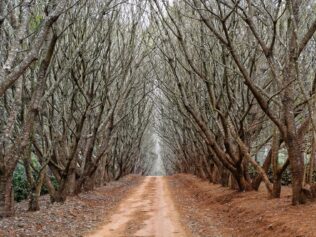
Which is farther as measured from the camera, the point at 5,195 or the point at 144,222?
the point at 144,222

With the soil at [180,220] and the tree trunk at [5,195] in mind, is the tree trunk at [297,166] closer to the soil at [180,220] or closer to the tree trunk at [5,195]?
the soil at [180,220]

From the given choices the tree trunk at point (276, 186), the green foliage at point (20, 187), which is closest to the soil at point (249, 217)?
the tree trunk at point (276, 186)

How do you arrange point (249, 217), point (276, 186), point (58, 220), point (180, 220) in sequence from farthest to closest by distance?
1. point (180, 220)
2. point (276, 186)
3. point (58, 220)
4. point (249, 217)

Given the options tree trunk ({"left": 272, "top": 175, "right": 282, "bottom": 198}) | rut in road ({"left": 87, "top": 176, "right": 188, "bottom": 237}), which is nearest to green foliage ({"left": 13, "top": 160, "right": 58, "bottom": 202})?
rut in road ({"left": 87, "top": 176, "right": 188, "bottom": 237})

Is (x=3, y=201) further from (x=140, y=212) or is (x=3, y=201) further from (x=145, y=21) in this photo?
(x=145, y=21)

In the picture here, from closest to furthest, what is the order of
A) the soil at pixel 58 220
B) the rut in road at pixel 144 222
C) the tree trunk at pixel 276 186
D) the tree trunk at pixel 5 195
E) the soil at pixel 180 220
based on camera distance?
the soil at pixel 180 220, the soil at pixel 58 220, the rut in road at pixel 144 222, the tree trunk at pixel 5 195, the tree trunk at pixel 276 186

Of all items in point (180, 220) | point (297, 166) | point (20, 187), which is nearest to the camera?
point (297, 166)

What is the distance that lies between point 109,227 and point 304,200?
17.7ft

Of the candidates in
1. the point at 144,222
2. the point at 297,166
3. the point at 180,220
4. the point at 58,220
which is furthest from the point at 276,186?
the point at 58,220

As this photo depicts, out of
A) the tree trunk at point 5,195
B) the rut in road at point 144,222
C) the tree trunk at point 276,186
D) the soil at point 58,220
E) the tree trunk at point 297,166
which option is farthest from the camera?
the tree trunk at point 276,186

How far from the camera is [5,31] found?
41.2 feet

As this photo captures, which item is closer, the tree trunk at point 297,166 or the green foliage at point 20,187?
the tree trunk at point 297,166

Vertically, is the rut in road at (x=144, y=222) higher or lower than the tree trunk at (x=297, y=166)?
lower

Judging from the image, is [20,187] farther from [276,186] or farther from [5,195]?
[276,186]
